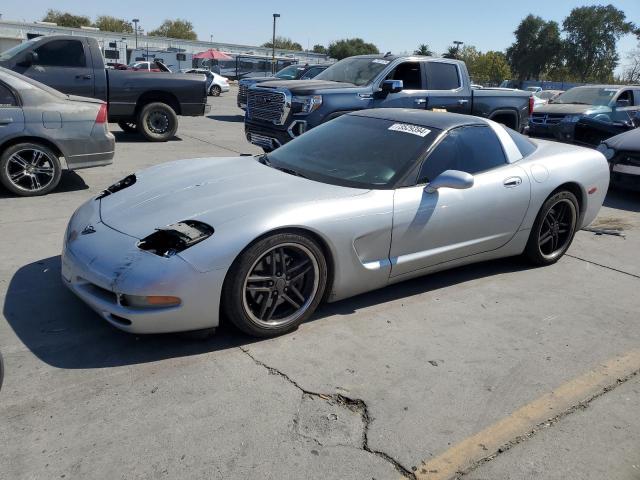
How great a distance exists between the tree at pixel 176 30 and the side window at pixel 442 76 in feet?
325

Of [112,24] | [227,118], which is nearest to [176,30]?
[112,24]

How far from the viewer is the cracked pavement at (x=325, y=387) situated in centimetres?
241

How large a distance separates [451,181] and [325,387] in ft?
5.54

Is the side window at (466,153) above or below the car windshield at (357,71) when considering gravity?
below

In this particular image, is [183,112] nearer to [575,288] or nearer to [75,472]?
[575,288]

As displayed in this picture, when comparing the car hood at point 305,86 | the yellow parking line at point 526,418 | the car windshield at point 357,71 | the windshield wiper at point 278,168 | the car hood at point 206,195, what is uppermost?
the car windshield at point 357,71

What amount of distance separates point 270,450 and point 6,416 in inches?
48.7

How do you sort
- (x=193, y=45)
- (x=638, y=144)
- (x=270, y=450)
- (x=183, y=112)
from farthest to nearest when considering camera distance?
(x=193, y=45) → (x=183, y=112) → (x=638, y=144) → (x=270, y=450)

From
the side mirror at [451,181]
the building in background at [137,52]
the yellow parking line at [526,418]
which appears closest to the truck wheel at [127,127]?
the side mirror at [451,181]

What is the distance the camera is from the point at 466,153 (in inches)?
172

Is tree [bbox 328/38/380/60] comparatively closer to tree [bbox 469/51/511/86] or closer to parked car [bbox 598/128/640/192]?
tree [bbox 469/51/511/86]

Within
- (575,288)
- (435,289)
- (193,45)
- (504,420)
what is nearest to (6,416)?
(504,420)

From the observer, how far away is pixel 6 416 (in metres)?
2.56

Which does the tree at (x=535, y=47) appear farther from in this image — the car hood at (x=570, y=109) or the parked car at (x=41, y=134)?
the parked car at (x=41, y=134)
